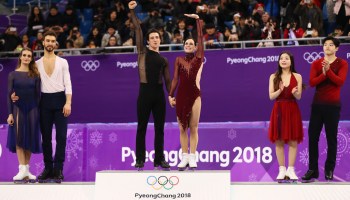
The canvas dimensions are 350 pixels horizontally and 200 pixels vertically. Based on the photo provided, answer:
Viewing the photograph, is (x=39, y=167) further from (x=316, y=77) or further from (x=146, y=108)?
(x=316, y=77)

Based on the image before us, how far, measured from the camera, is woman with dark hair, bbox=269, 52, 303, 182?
7531 mm

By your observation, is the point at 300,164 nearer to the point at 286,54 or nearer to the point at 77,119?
the point at 286,54

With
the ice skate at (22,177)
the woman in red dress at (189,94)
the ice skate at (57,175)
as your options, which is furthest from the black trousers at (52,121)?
the woman in red dress at (189,94)

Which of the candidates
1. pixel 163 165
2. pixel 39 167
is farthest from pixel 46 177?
pixel 39 167

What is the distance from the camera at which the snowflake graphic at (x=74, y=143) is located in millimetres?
10133

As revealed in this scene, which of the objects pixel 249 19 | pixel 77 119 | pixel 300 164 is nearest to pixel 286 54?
pixel 300 164

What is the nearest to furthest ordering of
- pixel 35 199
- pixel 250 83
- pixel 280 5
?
1. pixel 35 199
2. pixel 250 83
3. pixel 280 5

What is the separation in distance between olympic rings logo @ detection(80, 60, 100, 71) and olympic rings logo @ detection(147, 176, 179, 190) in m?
5.79

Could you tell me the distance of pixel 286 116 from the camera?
756 centimetres

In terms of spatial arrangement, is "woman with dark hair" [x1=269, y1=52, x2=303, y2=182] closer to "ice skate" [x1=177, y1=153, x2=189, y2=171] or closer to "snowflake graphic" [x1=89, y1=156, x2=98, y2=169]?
"ice skate" [x1=177, y1=153, x2=189, y2=171]

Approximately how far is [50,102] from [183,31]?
5.49 m

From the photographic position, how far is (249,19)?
42.2ft

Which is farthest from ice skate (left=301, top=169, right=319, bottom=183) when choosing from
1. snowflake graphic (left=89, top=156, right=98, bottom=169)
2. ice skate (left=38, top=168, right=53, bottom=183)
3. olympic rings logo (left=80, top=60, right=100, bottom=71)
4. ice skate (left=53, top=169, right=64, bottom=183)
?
olympic rings logo (left=80, top=60, right=100, bottom=71)

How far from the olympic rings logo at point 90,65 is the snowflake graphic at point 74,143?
2779mm
